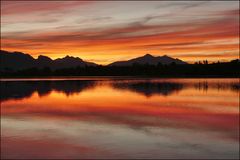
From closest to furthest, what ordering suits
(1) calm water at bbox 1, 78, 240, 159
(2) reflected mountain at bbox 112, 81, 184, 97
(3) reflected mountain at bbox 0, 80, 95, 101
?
(1) calm water at bbox 1, 78, 240, 159 → (3) reflected mountain at bbox 0, 80, 95, 101 → (2) reflected mountain at bbox 112, 81, 184, 97

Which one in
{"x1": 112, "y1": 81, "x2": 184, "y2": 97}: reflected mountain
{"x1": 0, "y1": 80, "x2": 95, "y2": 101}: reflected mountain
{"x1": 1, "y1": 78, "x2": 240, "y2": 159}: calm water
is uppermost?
{"x1": 112, "y1": 81, "x2": 184, "y2": 97}: reflected mountain

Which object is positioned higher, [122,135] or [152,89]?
[152,89]

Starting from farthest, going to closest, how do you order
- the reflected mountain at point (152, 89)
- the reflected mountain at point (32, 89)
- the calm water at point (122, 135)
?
the reflected mountain at point (152, 89), the reflected mountain at point (32, 89), the calm water at point (122, 135)

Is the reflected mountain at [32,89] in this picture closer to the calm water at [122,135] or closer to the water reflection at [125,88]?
the water reflection at [125,88]

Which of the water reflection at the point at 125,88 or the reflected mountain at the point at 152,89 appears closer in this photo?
the reflected mountain at the point at 152,89

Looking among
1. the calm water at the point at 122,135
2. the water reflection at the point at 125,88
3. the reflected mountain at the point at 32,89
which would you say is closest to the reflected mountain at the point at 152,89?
the water reflection at the point at 125,88

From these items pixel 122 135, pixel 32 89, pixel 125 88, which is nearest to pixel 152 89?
pixel 125 88

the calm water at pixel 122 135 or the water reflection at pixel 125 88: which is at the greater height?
the water reflection at pixel 125 88

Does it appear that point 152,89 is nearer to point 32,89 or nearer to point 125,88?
point 125,88

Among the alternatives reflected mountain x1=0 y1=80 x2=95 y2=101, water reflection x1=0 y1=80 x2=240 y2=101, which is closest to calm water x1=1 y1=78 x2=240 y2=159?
water reflection x1=0 y1=80 x2=240 y2=101

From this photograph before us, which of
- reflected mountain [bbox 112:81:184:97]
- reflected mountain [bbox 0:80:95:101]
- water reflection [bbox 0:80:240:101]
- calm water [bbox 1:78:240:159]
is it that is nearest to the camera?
calm water [bbox 1:78:240:159]

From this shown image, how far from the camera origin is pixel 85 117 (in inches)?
772

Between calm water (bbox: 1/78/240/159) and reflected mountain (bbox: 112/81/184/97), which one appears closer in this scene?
calm water (bbox: 1/78/240/159)

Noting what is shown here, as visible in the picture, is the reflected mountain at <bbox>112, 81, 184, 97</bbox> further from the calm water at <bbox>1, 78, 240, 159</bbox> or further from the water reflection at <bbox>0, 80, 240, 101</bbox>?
the calm water at <bbox>1, 78, 240, 159</bbox>
